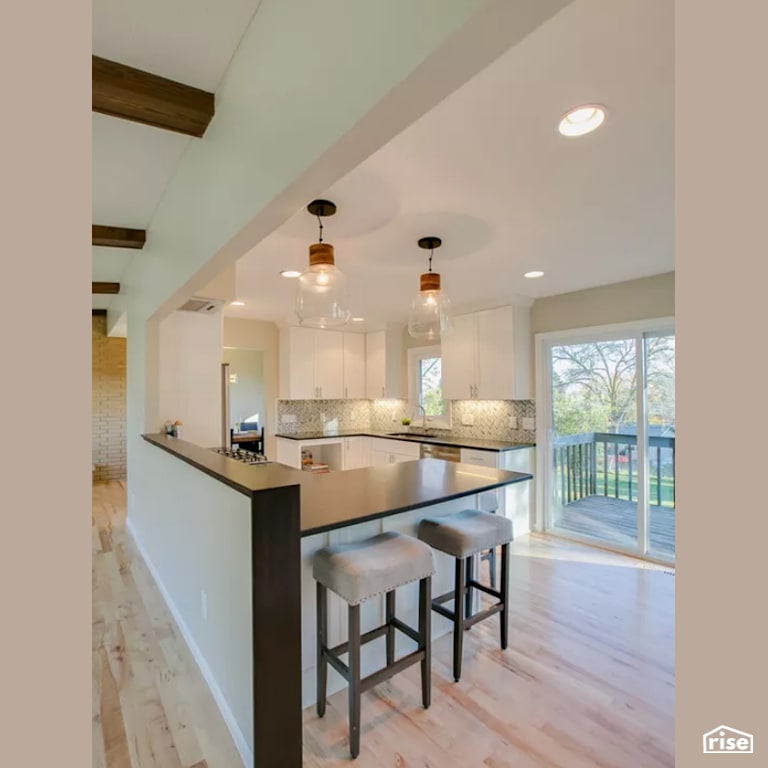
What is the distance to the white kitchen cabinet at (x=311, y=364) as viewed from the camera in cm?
563

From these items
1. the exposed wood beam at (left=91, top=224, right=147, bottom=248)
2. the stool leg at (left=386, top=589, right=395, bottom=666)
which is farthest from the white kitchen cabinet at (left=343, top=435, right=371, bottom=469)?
the stool leg at (left=386, top=589, right=395, bottom=666)

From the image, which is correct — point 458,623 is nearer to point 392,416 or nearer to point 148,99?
point 148,99

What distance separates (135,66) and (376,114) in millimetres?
1230

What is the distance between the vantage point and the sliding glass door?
12.2 feet

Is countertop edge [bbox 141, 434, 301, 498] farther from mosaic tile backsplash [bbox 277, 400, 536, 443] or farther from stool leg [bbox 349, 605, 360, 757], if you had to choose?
mosaic tile backsplash [bbox 277, 400, 536, 443]

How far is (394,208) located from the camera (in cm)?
222

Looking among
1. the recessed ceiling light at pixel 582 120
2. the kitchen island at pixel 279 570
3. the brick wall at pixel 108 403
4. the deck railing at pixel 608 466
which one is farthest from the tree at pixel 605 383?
the brick wall at pixel 108 403

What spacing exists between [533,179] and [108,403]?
695 cm

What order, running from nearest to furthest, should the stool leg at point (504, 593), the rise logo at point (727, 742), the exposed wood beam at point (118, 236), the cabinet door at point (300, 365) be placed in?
1. the rise logo at point (727, 742)
2. the stool leg at point (504, 593)
3. the exposed wood beam at point (118, 236)
4. the cabinet door at point (300, 365)

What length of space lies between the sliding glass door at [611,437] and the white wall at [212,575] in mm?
3384

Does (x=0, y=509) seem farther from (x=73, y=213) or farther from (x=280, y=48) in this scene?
(x=280, y=48)

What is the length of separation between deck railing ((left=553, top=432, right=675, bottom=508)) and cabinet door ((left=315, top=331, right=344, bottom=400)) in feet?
9.87

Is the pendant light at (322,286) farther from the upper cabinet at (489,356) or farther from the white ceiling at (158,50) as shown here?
the upper cabinet at (489,356)

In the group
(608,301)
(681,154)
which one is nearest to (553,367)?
(608,301)
